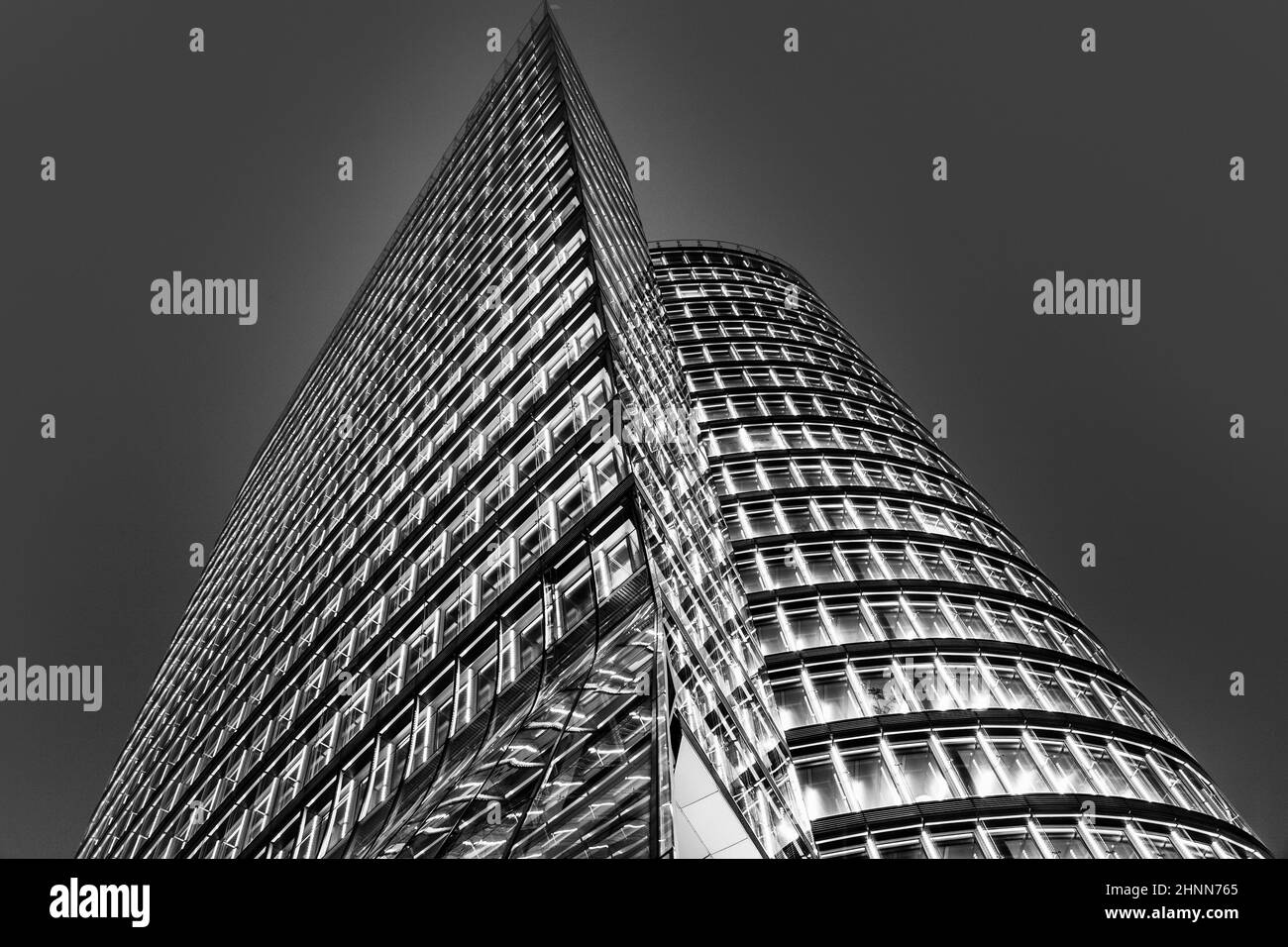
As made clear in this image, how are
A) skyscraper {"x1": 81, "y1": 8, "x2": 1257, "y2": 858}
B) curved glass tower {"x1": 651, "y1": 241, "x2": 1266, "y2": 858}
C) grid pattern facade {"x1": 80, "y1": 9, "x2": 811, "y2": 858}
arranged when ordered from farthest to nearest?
curved glass tower {"x1": 651, "y1": 241, "x2": 1266, "y2": 858}
skyscraper {"x1": 81, "y1": 8, "x2": 1257, "y2": 858}
grid pattern facade {"x1": 80, "y1": 9, "x2": 811, "y2": 858}

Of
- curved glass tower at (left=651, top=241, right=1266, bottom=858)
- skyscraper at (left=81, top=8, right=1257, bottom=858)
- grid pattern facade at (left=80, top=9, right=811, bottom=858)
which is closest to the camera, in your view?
grid pattern facade at (left=80, top=9, right=811, bottom=858)

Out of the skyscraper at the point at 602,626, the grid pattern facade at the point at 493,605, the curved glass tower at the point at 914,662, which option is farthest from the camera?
the curved glass tower at the point at 914,662

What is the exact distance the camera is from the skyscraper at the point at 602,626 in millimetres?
11984

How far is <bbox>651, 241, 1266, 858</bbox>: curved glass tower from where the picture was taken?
21578 millimetres

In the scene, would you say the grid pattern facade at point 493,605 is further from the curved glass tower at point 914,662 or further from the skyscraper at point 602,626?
the curved glass tower at point 914,662

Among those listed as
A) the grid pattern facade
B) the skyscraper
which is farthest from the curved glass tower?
the grid pattern facade

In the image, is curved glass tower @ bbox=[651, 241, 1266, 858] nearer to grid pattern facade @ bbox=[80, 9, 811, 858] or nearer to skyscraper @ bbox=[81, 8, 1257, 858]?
skyscraper @ bbox=[81, 8, 1257, 858]

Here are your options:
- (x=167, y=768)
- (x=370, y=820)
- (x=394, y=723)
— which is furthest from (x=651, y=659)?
(x=167, y=768)

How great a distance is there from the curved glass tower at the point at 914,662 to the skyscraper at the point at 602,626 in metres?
0.09

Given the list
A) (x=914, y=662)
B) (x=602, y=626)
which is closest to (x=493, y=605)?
(x=602, y=626)

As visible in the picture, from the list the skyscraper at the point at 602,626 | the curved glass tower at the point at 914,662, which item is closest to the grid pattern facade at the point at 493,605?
the skyscraper at the point at 602,626

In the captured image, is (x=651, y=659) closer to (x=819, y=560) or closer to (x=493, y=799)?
(x=493, y=799)

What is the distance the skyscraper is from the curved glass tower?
0.31 feet

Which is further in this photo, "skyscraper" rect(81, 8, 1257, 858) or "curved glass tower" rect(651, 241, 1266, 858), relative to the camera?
"curved glass tower" rect(651, 241, 1266, 858)
